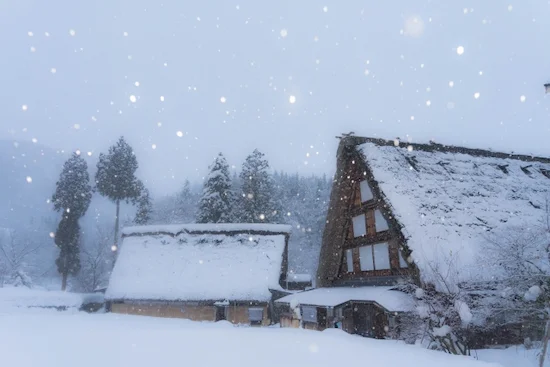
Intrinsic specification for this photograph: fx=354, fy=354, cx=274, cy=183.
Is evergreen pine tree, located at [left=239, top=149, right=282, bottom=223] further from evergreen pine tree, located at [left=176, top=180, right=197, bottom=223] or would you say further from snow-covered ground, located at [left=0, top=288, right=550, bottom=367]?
snow-covered ground, located at [left=0, top=288, right=550, bottom=367]

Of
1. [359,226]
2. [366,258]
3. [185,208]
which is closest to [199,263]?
[359,226]

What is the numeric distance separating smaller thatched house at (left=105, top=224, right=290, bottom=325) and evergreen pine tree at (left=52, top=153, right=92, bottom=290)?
10.7 m

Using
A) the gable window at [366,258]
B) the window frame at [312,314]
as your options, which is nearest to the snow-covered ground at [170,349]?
the gable window at [366,258]

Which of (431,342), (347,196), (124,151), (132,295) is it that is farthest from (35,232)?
(431,342)

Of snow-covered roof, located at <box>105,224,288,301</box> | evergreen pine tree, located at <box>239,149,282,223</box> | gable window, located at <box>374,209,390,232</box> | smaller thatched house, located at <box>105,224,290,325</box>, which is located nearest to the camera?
gable window, located at <box>374,209,390,232</box>

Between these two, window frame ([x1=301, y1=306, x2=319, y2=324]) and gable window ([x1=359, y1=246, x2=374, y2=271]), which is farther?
window frame ([x1=301, y1=306, x2=319, y2=324])

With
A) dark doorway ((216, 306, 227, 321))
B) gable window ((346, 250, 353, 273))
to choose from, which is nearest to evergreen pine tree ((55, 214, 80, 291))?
dark doorway ((216, 306, 227, 321))

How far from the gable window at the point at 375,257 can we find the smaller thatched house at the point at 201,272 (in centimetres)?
577

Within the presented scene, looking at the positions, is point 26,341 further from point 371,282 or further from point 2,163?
point 2,163

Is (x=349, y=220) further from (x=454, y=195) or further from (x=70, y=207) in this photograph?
(x=70, y=207)

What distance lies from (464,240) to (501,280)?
148 centimetres

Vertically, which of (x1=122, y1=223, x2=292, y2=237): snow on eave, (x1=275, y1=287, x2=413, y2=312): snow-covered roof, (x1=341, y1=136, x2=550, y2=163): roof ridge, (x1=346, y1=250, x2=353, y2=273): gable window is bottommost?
(x1=275, y1=287, x2=413, y2=312): snow-covered roof

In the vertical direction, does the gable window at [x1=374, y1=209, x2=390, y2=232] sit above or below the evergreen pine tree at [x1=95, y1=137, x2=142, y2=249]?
below

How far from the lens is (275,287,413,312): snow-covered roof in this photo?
1042cm
